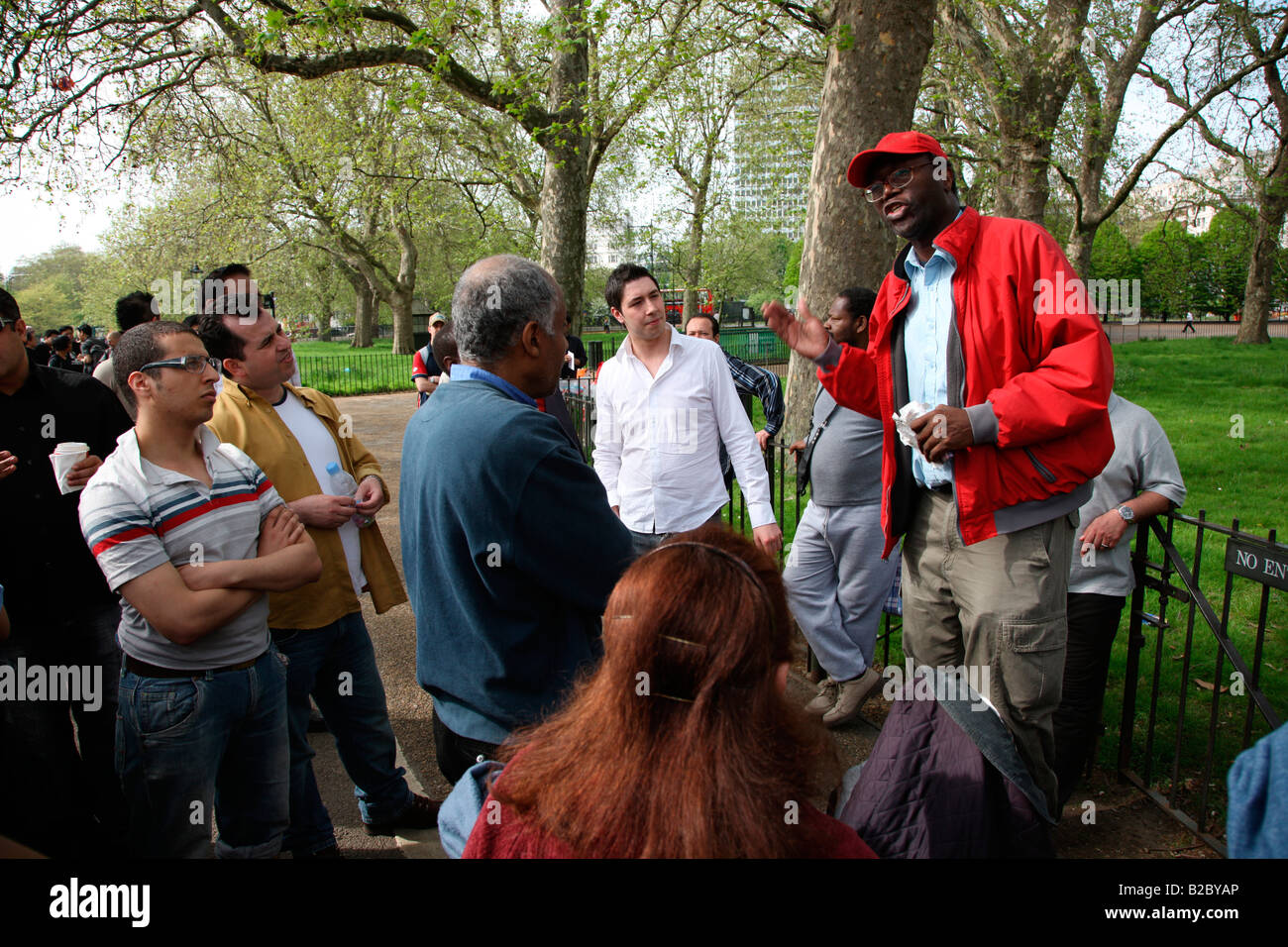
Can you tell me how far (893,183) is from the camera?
2.55m

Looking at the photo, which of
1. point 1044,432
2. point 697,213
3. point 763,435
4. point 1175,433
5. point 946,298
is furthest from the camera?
point 697,213

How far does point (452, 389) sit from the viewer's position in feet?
6.80

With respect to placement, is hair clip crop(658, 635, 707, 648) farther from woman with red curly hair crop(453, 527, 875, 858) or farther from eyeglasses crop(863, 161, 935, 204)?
eyeglasses crop(863, 161, 935, 204)

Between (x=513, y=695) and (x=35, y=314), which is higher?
(x=35, y=314)

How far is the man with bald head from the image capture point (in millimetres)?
1883

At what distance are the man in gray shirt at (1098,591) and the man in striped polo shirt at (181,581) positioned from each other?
286 cm

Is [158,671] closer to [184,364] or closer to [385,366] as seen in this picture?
[184,364]

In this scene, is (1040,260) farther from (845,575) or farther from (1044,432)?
(845,575)

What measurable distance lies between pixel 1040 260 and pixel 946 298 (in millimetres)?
281

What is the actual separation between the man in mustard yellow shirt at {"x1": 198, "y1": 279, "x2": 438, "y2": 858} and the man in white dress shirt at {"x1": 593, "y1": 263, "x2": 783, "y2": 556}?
3.84 feet

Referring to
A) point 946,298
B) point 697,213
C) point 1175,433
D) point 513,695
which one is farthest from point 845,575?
point 697,213

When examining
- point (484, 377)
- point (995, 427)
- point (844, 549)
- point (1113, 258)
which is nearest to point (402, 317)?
point (844, 549)

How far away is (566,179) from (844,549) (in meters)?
9.96
